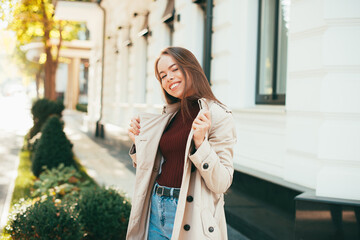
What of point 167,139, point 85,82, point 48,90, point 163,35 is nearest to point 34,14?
point 48,90

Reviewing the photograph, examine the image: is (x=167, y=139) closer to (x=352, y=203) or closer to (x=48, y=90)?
(x=352, y=203)

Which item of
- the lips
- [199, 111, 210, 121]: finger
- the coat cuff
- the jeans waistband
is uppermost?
the lips

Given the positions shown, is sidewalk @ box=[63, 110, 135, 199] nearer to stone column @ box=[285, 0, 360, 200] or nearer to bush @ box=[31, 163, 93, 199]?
bush @ box=[31, 163, 93, 199]

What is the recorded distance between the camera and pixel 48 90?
13578 mm

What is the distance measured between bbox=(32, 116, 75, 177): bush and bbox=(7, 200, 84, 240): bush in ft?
12.8

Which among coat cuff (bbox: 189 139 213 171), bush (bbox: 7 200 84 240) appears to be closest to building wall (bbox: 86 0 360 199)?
coat cuff (bbox: 189 139 213 171)

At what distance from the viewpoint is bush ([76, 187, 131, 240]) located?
4.14m

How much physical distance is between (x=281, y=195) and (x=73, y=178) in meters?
4.31

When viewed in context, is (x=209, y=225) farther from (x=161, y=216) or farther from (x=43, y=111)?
(x=43, y=111)

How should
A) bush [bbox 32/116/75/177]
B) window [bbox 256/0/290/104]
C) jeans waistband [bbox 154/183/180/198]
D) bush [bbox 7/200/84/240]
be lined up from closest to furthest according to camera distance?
jeans waistband [bbox 154/183/180/198], bush [bbox 7/200/84/240], window [bbox 256/0/290/104], bush [bbox 32/116/75/177]

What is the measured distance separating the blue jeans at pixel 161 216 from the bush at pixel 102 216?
1968 millimetres

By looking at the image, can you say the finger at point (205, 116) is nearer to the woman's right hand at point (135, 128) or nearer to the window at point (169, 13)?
the woman's right hand at point (135, 128)

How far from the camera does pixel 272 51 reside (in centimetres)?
507

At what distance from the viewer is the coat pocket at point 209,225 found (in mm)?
1994
